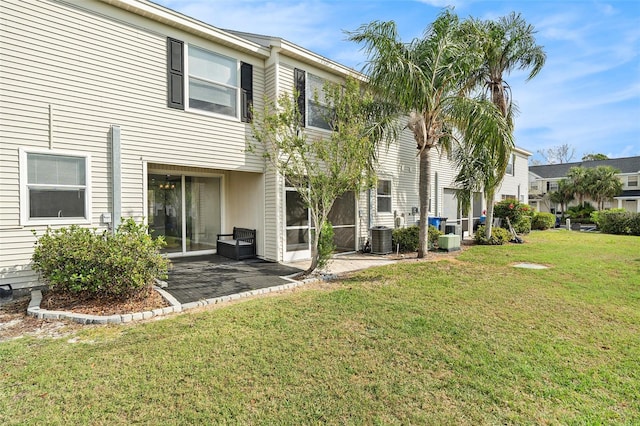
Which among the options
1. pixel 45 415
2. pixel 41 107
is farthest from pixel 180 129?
pixel 45 415

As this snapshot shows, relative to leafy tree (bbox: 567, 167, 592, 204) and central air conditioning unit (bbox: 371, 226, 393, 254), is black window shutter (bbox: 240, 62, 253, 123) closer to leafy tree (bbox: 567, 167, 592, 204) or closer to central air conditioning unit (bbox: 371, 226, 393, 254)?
central air conditioning unit (bbox: 371, 226, 393, 254)

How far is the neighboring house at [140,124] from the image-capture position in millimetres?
5926

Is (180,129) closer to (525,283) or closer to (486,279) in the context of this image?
(486,279)

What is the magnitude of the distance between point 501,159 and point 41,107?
10459 millimetres

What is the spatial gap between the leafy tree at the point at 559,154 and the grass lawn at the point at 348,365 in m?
61.5

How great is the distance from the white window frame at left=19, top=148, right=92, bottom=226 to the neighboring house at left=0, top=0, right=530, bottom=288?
2cm

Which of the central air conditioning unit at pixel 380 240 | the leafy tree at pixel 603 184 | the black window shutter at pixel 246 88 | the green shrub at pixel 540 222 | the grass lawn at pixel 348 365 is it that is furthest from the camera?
the leafy tree at pixel 603 184

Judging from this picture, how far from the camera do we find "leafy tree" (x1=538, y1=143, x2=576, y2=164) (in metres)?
55.0

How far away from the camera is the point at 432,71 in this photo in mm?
8633

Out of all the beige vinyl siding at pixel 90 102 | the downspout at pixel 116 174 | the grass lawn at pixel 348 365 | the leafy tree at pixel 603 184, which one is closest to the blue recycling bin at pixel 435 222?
the grass lawn at pixel 348 365

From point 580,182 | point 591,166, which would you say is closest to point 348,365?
point 580,182

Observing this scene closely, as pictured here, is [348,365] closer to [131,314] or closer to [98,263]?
[131,314]

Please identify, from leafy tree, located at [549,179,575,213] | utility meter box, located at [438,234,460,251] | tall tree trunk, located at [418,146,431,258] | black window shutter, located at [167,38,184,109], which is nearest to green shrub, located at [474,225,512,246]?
utility meter box, located at [438,234,460,251]

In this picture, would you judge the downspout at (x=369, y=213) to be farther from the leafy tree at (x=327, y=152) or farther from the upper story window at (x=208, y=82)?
the upper story window at (x=208, y=82)
